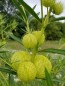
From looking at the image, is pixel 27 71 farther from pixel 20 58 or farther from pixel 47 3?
pixel 47 3

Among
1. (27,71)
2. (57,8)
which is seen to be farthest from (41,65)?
(57,8)

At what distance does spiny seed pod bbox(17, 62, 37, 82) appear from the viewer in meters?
0.74

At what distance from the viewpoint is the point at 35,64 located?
0.77 metres

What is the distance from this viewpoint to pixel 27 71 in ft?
2.45

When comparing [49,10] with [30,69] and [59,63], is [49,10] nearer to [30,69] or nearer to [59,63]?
[30,69]

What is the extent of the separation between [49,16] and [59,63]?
34.1 inches

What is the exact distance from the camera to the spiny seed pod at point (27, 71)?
29.3 inches

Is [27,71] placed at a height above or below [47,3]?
below

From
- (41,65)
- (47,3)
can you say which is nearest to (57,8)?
(47,3)

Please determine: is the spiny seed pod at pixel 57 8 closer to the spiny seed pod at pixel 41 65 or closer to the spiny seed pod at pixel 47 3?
the spiny seed pod at pixel 47 3

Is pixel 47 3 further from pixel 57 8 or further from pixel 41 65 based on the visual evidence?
pixel 41 65

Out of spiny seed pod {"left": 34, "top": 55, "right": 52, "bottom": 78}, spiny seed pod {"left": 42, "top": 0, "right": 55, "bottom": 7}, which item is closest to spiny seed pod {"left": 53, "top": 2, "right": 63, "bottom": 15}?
spiny seed pod {"left": 42, "top": 0, "right": 55, "bottom": 7}

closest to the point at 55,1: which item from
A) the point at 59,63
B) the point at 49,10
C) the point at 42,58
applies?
the point at 49,10

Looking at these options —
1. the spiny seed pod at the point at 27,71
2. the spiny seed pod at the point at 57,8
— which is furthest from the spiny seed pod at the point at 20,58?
the spiny seed pod at the point at 57,8
